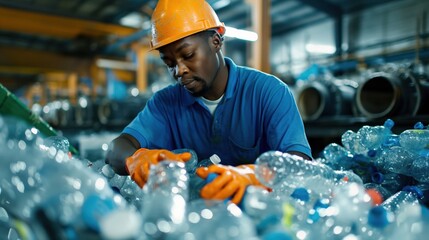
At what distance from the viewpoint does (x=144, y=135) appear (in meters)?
1.83

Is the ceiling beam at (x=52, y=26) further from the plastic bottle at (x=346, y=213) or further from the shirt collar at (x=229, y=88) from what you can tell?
the plastic bottle at (x=346, y=213)

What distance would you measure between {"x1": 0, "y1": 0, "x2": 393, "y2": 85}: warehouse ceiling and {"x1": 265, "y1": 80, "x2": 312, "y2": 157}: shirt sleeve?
482cm

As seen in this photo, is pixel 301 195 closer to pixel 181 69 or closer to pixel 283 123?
pixel 283 123

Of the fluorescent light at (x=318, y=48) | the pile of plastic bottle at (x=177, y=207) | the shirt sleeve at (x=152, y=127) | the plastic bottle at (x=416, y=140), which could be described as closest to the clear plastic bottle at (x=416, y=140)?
the plastic bottle at (x=416, y=140)

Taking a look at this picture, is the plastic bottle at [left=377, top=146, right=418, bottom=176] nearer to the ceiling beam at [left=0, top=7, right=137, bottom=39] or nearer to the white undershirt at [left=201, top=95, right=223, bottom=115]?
the white undershirt at [left=201, top=95, right=223, bottom=115]

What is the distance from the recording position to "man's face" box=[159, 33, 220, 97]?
1.60m

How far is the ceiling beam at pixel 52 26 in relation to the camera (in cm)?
623

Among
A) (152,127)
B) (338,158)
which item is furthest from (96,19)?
(338,158)

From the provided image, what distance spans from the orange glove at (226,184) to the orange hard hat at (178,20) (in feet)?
2.53

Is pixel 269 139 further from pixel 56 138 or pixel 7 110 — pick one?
pixel 7 110

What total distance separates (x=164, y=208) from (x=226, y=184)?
0.77 feet

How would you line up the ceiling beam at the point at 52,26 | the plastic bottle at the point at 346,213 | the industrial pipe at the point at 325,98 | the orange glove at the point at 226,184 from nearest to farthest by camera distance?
the plastic bottle at the point at 346,213 → the orange glove at the point at 226,184 → the industrial pipe at the point at 325,98 → the ceiling beam at the point at 52,26

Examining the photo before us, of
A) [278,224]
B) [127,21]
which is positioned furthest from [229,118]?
[127,21]

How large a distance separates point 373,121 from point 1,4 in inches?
255
